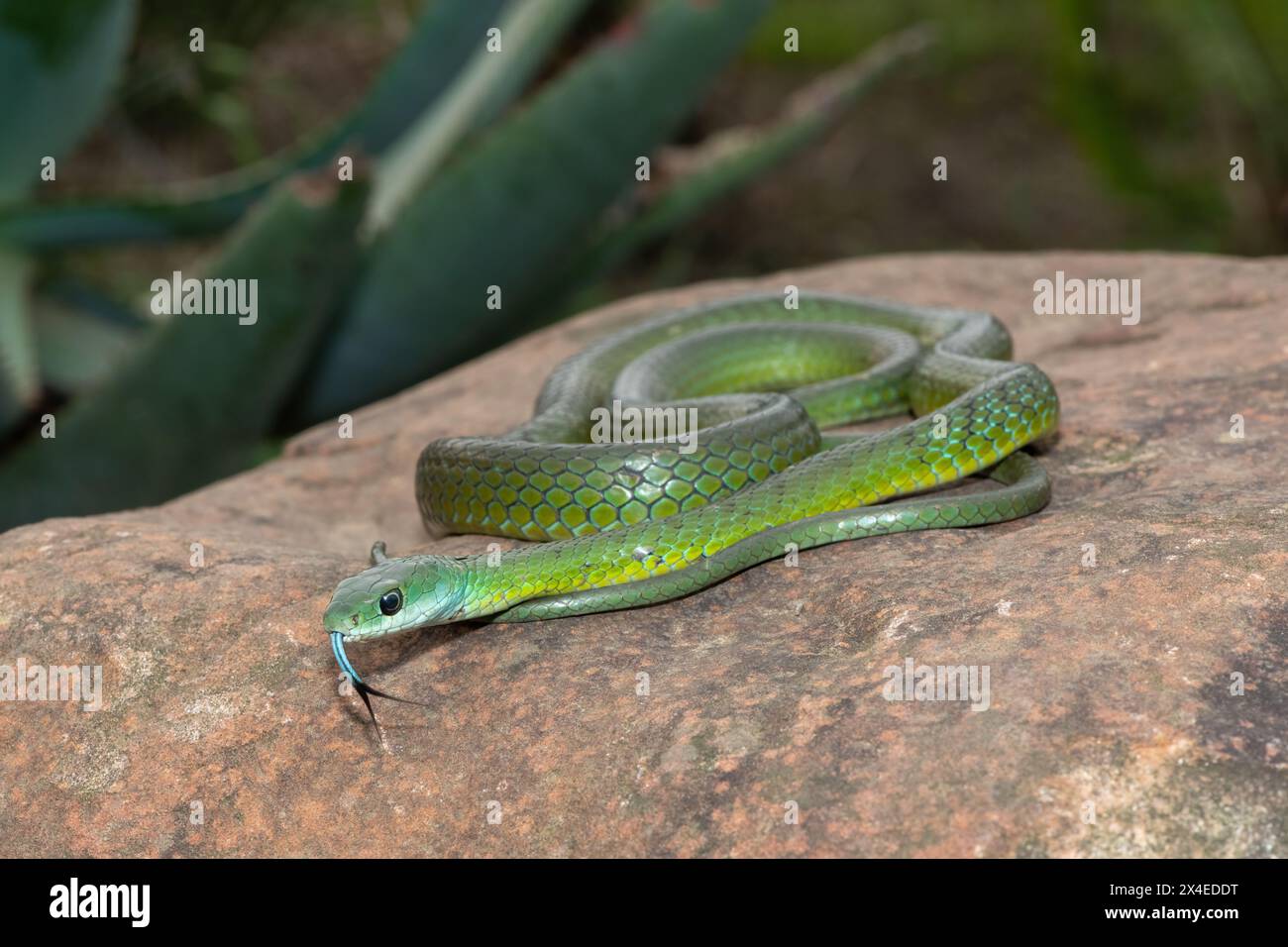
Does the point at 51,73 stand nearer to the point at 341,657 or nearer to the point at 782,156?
the point at 782,156

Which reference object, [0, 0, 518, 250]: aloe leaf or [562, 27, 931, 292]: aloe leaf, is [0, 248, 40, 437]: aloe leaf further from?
[562, 27, 931, 292]: aloe leaf

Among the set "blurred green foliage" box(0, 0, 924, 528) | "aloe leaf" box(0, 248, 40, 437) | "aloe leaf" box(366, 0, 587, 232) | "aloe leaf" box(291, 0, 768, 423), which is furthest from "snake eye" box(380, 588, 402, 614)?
"aloe leaf" box(366, 0, 587, 232)

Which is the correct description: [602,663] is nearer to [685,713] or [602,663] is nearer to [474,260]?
[685,713]

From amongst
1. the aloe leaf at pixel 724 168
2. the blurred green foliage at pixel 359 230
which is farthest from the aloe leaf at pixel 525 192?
the aloe leaf at pixel 724 168

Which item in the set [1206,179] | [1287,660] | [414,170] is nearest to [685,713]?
[1287,660]

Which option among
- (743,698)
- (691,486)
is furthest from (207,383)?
(743,698)

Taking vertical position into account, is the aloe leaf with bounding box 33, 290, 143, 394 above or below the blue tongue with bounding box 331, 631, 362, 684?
above
